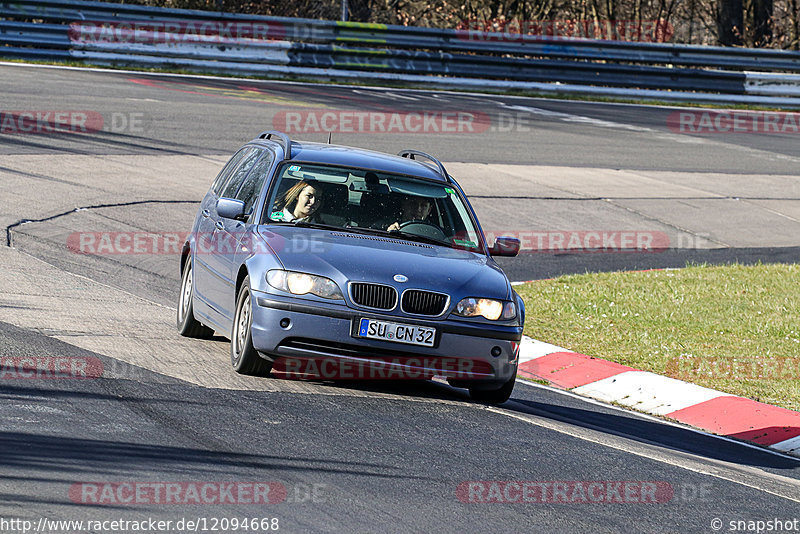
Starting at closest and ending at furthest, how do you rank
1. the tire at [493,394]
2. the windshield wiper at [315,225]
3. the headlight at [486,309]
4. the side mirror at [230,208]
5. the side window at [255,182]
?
1. the headlight at [486,309]
2. the tire at [493,394]
3. the windshield wiper at [315,225]
4. the side mirror at [230,208]
5. the side window at [255,182]

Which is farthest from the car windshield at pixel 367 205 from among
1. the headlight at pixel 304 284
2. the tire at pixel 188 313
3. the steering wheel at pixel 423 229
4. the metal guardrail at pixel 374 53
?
the metal guardrail at pixel 374 53

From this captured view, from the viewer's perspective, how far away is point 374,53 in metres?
27.8

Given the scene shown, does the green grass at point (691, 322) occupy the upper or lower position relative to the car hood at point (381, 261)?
lower

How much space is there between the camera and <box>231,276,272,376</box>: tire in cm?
784

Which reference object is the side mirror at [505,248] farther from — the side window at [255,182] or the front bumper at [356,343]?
the side window at [255,182]

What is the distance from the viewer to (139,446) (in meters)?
6.09

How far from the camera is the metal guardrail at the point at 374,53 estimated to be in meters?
25.5

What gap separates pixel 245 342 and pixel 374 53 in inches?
813

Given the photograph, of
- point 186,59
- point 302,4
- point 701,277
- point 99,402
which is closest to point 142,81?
point 186,59

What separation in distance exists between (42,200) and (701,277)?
26.4 ft

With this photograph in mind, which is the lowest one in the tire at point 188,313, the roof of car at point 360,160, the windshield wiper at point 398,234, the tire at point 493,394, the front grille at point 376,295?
the tire at point 493,394

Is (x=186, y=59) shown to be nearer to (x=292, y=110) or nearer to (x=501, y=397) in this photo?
(x=292, y=110)

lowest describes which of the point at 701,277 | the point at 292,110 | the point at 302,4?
the point at 701,277

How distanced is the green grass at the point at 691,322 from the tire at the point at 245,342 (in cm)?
407
